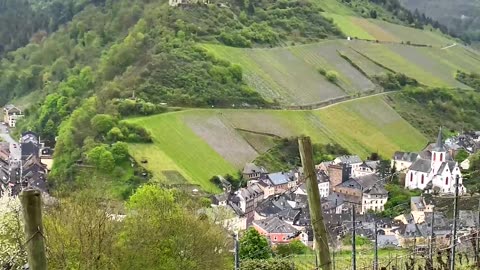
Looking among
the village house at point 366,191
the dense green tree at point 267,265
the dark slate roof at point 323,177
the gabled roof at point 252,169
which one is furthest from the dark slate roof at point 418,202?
the dense green tree at point 267,265

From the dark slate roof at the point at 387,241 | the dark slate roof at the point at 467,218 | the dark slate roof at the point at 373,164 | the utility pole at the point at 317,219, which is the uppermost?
the utility pole at the point at 317,219

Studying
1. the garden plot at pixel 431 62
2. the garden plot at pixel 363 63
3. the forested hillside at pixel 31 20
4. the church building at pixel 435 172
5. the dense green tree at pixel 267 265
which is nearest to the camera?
the dense green tree at pixel 267 265

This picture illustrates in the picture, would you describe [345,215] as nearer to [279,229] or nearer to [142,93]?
[279,229]

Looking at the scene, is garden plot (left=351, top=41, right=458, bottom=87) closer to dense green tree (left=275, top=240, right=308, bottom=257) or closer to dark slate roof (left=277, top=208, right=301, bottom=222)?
dark slate roof (left=277, top=208, right=301, bottom=222)

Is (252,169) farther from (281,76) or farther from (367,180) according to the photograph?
(281,76)

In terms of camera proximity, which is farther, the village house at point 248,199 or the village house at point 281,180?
the village house at point 281,180

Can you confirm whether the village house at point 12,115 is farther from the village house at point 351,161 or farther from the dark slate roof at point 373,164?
the dark slate roof at point 373,164

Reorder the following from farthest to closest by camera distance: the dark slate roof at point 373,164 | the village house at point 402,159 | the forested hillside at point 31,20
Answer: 1. the forested hillside at point 31,20
2. the village house at point 402,159
3. the dark slate roof at point 373,164
